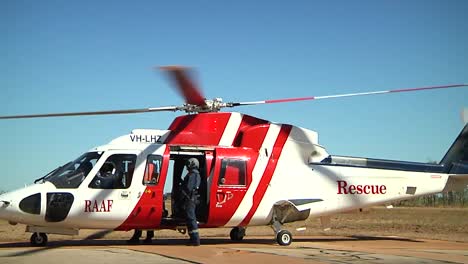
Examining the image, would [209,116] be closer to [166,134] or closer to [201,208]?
[166,134]

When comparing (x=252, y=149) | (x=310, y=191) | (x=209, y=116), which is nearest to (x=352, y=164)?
(x=310, y=191)

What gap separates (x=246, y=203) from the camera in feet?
49.2

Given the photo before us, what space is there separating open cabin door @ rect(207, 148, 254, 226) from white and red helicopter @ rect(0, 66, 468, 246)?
0.09 feet

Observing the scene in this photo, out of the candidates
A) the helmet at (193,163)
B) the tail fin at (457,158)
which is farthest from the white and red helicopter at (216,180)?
the helmet at (193,163)

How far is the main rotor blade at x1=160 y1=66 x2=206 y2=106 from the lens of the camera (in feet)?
36.0

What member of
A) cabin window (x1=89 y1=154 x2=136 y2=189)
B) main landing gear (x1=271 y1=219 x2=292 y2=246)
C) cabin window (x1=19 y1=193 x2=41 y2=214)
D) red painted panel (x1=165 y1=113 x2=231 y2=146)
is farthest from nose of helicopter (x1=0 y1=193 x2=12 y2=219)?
main landing gear (x1=271 y1=219 x2=292 y2=246)

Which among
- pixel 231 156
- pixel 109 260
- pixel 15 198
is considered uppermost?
pixel 231 156

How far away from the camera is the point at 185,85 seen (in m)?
12.0

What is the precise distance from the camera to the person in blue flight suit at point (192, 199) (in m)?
13.9

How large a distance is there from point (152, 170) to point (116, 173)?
95 centimetres

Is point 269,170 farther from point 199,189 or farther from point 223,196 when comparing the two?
point 199,189

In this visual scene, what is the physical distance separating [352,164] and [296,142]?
6.74 feet

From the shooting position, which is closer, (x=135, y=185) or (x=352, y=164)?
(x=135, y=185)

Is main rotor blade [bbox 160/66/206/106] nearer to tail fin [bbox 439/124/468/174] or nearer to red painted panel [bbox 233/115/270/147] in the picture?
red painted panel [bbox 233/115/270/147]
